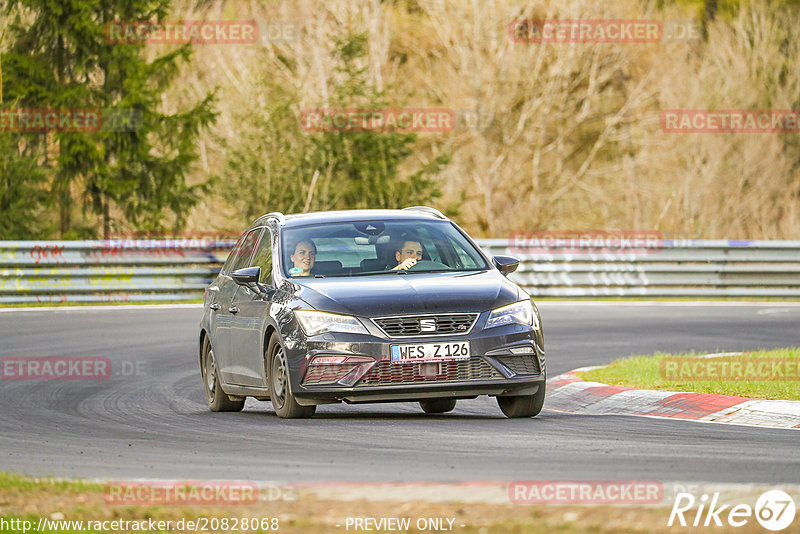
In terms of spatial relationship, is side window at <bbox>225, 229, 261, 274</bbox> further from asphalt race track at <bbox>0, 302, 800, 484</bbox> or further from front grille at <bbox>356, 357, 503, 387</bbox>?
front grille at <bbox>356, 357, 503, 387</bbox>

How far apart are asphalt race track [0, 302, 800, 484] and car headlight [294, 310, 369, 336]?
67 cm

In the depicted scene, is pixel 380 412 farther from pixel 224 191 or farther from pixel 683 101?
pixel 683 101

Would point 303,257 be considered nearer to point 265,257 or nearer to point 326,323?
point 265,257

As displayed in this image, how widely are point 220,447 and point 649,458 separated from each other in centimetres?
273

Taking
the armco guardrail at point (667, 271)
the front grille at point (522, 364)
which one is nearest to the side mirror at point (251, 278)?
the front grille at point (522, 364)

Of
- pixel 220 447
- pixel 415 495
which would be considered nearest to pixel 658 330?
pixel 220 447

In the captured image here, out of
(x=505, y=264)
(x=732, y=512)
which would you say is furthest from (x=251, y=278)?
(x=732, y=512)

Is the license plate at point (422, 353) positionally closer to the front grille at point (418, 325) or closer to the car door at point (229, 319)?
the front grille at point (418, 325)

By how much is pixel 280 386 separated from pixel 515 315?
1.82 meters

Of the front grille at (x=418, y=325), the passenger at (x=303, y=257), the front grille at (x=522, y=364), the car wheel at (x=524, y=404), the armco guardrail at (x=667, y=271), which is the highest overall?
the passenger at (x=303, y=257)

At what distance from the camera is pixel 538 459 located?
27.4 ft

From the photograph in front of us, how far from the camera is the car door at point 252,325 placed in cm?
1141

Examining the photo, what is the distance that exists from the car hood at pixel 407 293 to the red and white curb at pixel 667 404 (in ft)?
5.60

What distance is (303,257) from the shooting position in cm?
1158
